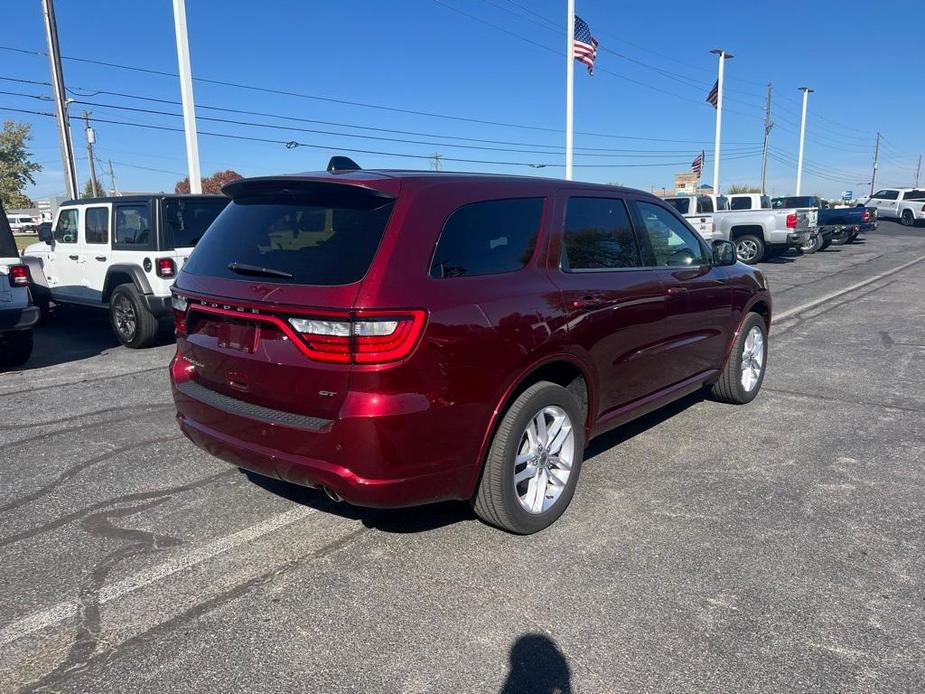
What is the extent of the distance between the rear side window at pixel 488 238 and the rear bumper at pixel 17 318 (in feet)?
19.3

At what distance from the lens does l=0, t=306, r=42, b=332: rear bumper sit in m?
7.00

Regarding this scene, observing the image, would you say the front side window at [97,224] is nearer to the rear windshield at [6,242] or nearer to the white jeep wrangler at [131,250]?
the white jeep wrangler at [131,250]

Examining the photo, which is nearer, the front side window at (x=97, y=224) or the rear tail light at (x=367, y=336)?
the rear tail light at (x=367, y=336)

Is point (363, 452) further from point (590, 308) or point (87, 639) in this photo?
point (590, 308)

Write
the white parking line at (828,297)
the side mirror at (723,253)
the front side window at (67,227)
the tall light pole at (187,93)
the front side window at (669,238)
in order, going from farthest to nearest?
the tall light pole at (187,93) → the white parking line at (828,297) → the front side window at (67,227) → the side mirror at (723,253) → the front side window at (669,238)

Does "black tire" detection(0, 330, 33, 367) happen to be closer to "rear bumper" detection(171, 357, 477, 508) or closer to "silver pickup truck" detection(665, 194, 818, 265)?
"rear bumper" detection(171, 357, 477, 508)

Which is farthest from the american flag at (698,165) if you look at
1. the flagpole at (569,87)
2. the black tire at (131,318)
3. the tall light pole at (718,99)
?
the black tire at (131,318)

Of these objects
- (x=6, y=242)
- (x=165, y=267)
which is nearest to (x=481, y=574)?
(x=165, y=267)

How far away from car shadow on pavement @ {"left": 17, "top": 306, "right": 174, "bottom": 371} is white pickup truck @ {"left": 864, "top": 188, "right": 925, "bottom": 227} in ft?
133

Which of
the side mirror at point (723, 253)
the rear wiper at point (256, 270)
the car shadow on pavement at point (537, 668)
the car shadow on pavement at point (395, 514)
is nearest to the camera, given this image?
the car shadow on pavement at point (537, 668)

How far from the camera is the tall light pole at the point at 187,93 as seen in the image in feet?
41.4

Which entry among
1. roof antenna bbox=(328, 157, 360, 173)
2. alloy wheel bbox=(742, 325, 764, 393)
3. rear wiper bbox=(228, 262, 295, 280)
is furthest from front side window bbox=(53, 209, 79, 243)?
alloy wheel bbox=(742, 325, 764, 393)

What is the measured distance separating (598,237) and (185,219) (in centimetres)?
592

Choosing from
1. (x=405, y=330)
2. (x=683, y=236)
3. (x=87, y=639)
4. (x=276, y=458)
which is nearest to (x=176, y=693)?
(x=87, y=639)
